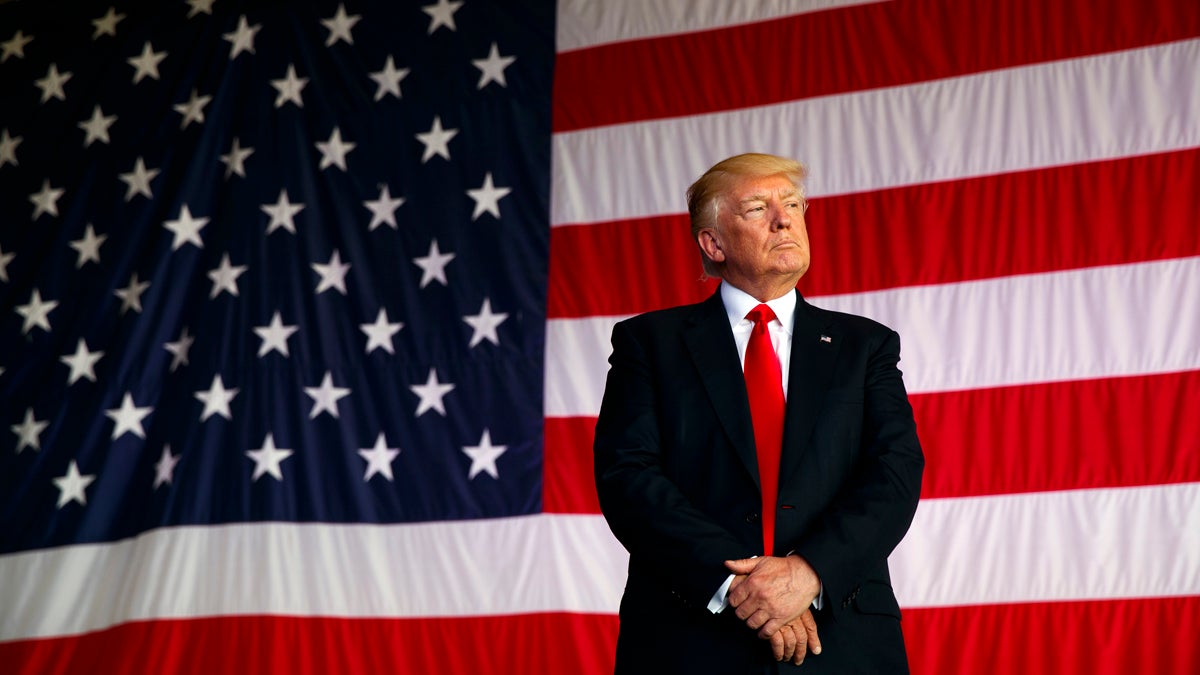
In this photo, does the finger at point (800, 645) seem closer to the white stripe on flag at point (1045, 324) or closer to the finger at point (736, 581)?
the finger at point (736, 581)

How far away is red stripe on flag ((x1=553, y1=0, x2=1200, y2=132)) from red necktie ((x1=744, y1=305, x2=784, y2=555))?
2.03 m

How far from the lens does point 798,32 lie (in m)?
4.02

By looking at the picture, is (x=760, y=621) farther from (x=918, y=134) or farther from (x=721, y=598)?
(x=918, y=134)

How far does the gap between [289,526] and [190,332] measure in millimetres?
846

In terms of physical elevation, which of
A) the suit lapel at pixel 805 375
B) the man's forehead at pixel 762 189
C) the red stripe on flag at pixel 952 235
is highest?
the red stripe on flag at pixel 952 235

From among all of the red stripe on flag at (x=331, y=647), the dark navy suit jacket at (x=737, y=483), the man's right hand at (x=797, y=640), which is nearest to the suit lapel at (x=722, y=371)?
the dark navy suit jacket at (x=737, y=483)

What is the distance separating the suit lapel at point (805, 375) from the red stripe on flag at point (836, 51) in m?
1.97

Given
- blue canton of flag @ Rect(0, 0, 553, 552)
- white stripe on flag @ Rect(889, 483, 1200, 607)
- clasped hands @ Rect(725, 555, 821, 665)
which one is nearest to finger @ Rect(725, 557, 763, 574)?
clasped hands @ Rect(725, 555, 821, 665)

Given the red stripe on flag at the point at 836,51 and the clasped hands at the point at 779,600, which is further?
the red stripe on flag at the point at 836,51

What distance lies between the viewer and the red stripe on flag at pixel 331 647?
12.8ft

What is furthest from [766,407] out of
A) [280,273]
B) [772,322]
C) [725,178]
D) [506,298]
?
[280,273]

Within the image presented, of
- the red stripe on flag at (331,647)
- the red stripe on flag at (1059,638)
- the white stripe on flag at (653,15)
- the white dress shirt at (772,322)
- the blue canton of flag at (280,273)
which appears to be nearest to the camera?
the white dress shirt at (772,322)

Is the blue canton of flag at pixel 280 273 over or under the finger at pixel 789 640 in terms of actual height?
over

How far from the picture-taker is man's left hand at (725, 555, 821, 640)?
1.78 metres
